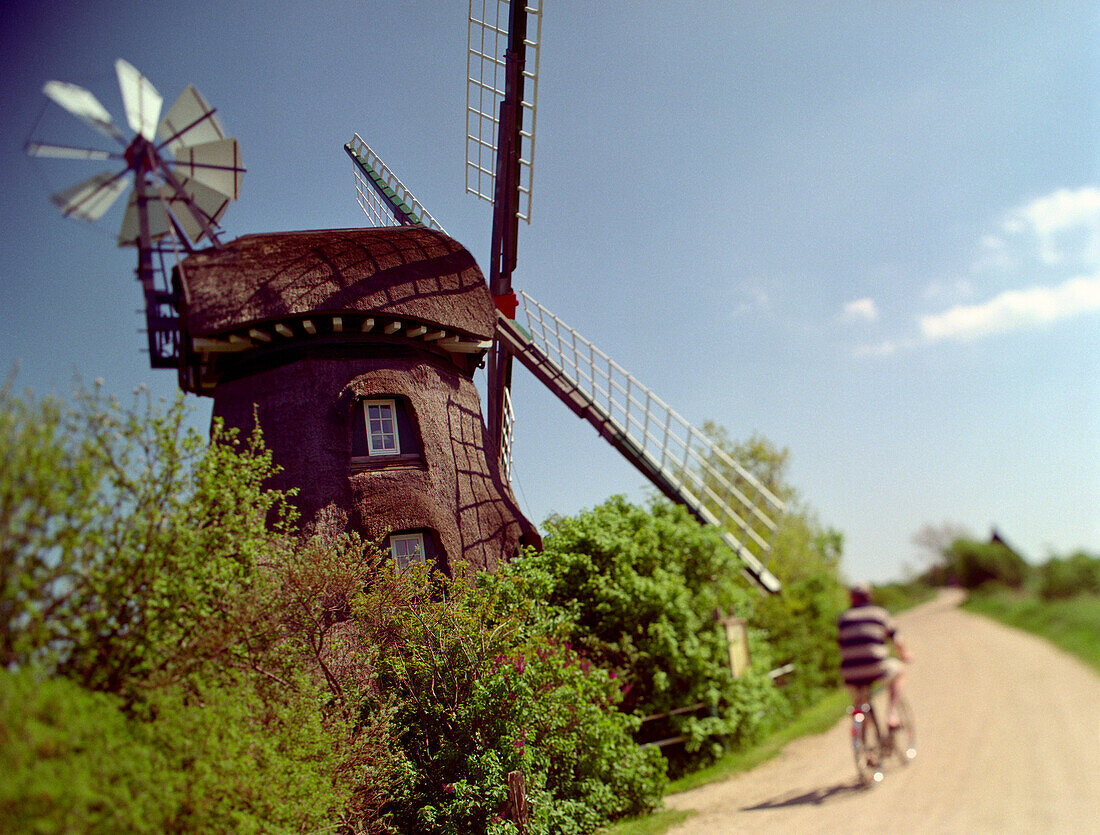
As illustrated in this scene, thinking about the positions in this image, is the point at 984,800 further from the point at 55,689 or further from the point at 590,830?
the point at 590,830

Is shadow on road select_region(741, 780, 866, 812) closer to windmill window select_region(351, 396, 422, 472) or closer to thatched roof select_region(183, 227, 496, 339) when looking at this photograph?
windmill window select_region(351, 396, 422, 472)

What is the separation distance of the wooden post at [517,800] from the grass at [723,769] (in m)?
1.28

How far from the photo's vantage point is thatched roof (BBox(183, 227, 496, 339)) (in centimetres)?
975

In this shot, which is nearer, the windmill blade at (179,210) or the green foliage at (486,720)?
the green foliage at (486,720)

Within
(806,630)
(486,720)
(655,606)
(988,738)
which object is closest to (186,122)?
(486,720)

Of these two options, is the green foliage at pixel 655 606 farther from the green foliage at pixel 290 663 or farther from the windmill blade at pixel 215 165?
the windmill blade at pixel 215 165

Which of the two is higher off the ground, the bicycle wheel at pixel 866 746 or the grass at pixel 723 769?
the bicycle wheel at pixel 866 746

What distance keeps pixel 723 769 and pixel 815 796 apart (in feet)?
18.4

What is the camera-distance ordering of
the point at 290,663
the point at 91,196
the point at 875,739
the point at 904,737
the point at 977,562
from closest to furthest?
the point at 977,562
the point at 904,737
the point at 875,739
the point at 290,663
the point at 91,196

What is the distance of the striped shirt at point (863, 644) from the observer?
4070 mm

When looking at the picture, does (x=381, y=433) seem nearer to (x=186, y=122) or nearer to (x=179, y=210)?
(x=179, y=210)

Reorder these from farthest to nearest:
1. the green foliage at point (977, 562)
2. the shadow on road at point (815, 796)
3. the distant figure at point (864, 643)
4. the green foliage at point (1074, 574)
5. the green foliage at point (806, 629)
→ the green foliage at point (806, 629)
the shadow on road at point (815, 796)
the distant figure at point (864, 643)
the green foliage at point (977, 562)
the green foliage at point (1074, 574)

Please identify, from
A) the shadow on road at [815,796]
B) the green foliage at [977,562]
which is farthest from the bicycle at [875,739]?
the green foliage at [977,562]

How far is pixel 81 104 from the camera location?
8.15 meters
